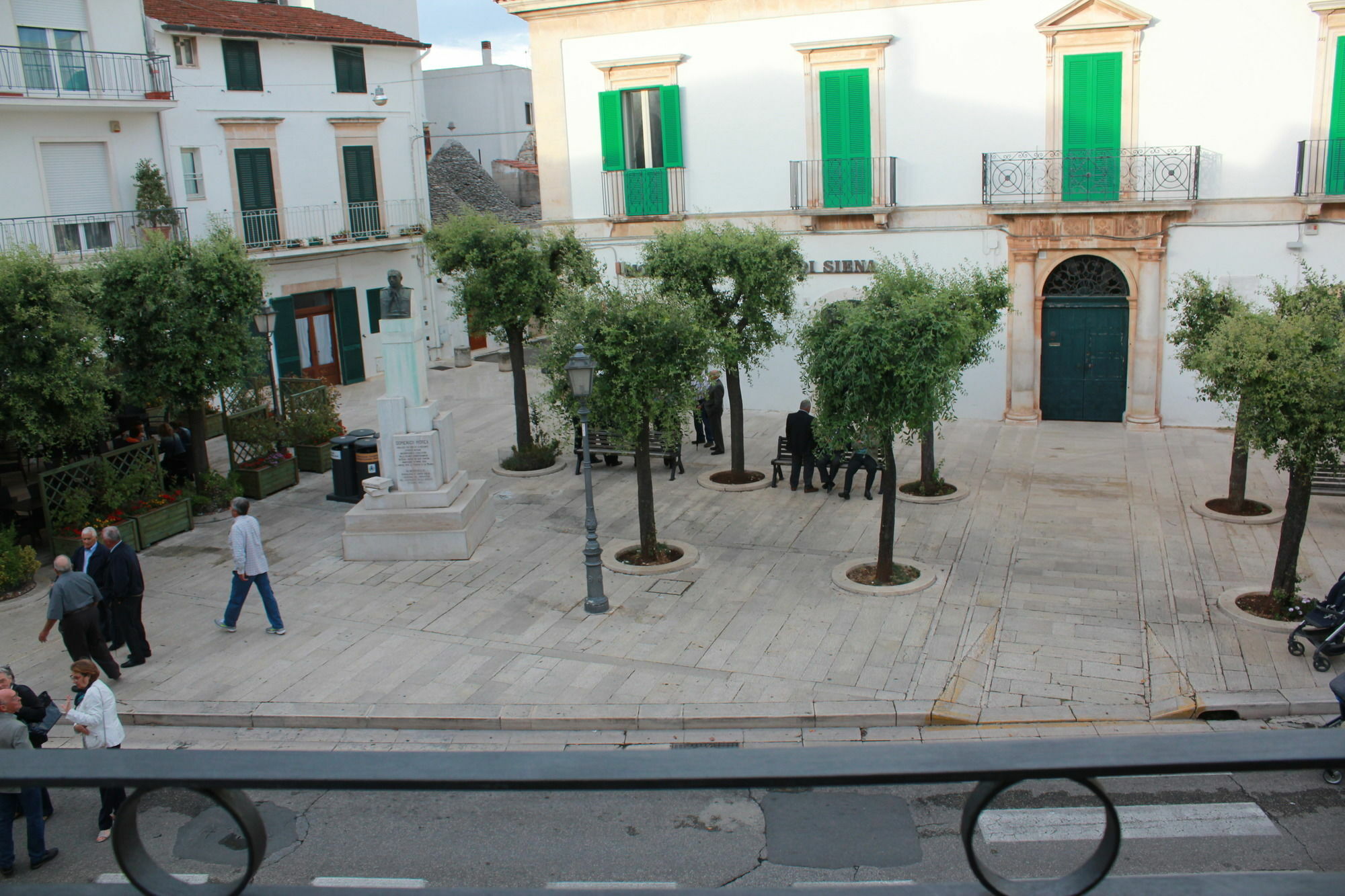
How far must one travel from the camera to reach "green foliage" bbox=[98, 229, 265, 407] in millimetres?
16938

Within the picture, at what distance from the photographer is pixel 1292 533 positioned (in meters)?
12.2

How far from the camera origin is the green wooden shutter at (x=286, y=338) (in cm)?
2755

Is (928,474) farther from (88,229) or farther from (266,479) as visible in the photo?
(88,229)

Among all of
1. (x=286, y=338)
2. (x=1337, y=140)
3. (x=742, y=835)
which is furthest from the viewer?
(x=286, y=338)

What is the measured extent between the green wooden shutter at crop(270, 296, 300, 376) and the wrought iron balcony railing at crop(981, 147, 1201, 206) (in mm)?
16648

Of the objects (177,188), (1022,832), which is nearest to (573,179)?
(177,188)

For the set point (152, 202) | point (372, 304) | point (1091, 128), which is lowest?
point (372, 304)

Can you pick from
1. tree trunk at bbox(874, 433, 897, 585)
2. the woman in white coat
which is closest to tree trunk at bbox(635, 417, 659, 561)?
tree trunk at bbox(874, 433, 897, 585)

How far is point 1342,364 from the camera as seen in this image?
1113 cm

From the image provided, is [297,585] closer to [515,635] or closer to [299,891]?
[515,635]

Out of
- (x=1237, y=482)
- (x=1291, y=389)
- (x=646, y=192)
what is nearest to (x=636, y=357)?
(x=1291, y=389)

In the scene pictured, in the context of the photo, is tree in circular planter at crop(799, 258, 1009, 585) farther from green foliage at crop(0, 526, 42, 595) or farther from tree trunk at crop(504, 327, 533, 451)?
green foliage at crop(0, 526, 42, 595)

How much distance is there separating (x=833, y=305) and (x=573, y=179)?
12186 mm

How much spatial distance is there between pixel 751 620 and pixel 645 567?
224 cm
